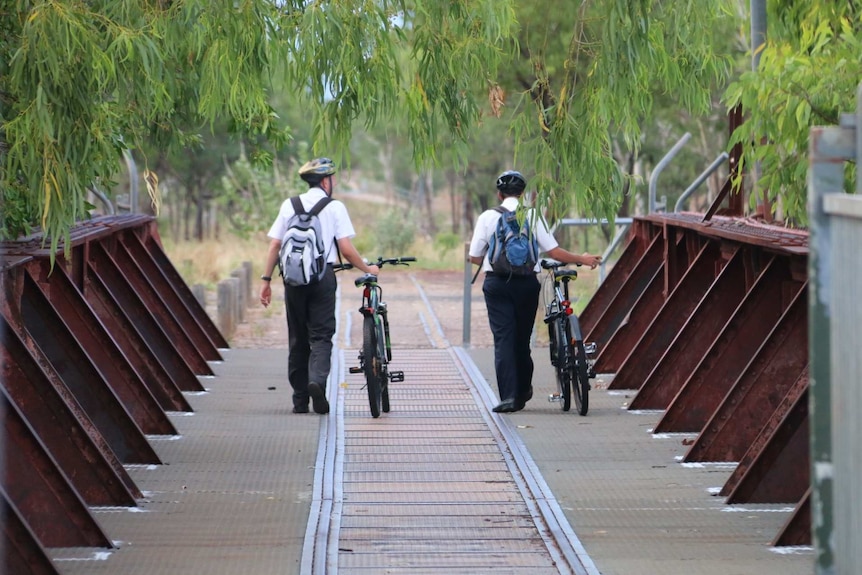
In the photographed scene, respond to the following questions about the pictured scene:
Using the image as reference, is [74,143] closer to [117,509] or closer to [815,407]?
[117,509]

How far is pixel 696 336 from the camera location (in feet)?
38.0

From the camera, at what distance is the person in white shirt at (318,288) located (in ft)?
37.8

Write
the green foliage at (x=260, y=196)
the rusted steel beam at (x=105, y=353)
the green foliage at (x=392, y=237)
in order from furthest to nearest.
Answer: the green foliage at (x=260, y=196), the green foliage at (x=392, y=237), the rusted steel beam at (x=105, y=353)

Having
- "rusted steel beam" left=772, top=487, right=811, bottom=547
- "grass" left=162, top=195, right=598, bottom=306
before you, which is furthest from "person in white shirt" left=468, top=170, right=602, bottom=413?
"grass" left=162, top=195, right=598, bottom=306

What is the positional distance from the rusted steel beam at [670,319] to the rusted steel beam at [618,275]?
1.80 metres

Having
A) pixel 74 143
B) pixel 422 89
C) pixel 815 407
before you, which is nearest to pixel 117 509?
pixel 74 143

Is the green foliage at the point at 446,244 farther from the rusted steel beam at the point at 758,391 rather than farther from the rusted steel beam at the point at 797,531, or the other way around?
the rusted steel beam at the point at 797,531

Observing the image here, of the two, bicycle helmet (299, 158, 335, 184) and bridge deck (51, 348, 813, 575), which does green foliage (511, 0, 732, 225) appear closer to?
bridge deck (51, 348, 813, 575)

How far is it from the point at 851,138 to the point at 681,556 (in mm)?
3701

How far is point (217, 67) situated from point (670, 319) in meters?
5.86

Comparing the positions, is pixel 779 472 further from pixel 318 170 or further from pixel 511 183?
pixel 318 170

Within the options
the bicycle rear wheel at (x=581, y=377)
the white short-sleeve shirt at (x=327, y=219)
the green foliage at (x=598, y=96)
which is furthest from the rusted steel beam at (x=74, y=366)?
the bicycle rear wheel at (x=581, y=377)

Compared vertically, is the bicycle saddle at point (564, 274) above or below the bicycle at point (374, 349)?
above

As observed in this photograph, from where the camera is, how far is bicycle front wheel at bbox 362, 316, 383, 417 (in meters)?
11.5
